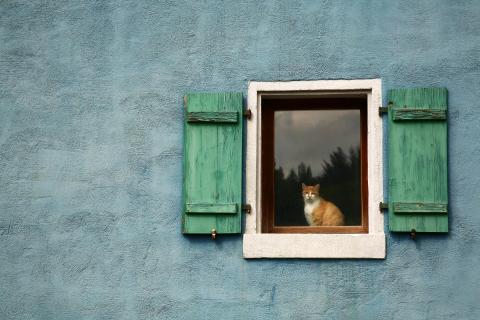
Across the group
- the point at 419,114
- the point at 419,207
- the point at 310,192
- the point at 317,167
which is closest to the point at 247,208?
the point at 310,192

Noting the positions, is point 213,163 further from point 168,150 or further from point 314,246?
point 314,246

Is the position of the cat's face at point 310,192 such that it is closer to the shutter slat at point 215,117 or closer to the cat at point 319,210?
the cat at point 319,210

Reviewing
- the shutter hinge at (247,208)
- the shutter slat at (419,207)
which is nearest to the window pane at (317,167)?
the shutter hinge at (247,208)

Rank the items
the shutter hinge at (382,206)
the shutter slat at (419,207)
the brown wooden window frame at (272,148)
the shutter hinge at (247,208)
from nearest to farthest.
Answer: the shutter slat at (419,207)
the shutter hinge at (382,206)
the shutter hinge at (247,208)
the brown wooden window frame at (272,148)

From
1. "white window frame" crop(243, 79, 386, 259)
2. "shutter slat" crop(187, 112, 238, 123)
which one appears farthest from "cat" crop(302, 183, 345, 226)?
"shutter slat" crop(187, 112, 238, 123)

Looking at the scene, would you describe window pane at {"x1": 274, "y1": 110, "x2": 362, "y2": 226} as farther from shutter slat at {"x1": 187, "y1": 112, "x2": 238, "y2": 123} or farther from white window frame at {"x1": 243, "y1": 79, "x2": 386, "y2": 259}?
shutter slat at {"x1": 187, "y1": 112, "x2": 238, "y2": 123}

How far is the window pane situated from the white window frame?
0.70ft

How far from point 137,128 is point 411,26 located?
2268 mm

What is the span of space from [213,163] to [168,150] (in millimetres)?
393

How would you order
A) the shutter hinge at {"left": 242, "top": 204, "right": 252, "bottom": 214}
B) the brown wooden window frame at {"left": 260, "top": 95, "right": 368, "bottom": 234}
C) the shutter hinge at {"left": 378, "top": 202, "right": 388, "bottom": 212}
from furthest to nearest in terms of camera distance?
the brown wooden window frame at {"left": 260, "top": 95, "right": 368, "bottom": 234} < the shutter hinge at {"left": 242, "top": 204, "right": 252, "bottom": 214} < the shutter hinge at {"left": 378, "top": 202, "right": 388, "bottom": 212}

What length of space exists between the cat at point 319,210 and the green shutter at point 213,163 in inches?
22.6

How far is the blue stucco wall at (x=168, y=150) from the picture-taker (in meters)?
5.66

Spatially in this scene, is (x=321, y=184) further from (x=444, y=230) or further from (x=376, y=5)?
(x=376, y=5)

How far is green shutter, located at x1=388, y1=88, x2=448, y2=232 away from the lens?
18.4ft
